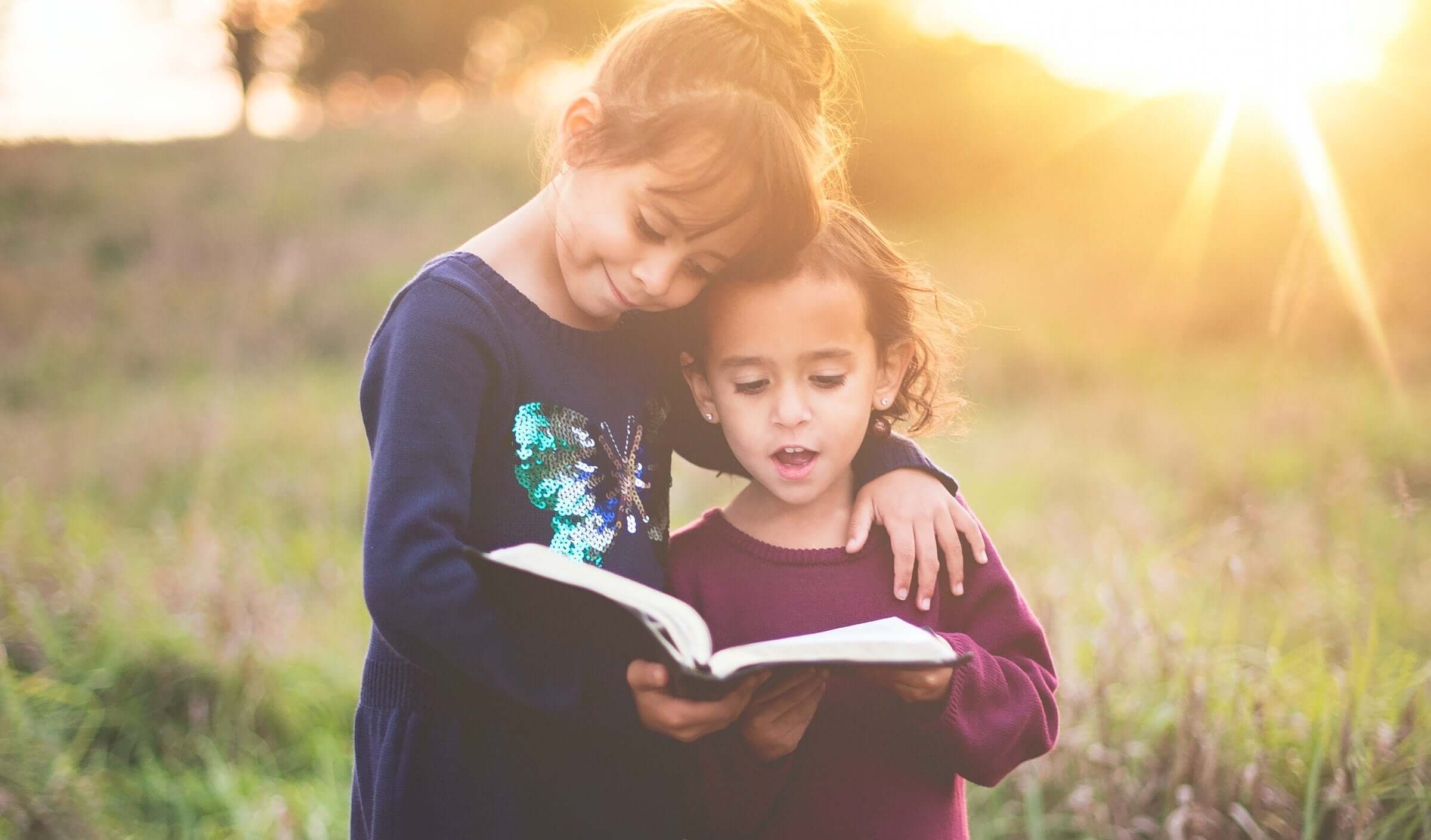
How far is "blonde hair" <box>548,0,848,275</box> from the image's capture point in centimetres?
163

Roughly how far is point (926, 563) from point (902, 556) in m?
0.04

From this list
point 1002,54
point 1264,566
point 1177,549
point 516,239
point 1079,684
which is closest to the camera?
point 516,239

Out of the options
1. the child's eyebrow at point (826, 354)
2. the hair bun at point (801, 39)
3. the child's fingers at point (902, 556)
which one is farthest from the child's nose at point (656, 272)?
the child's fingers at point (902, 556)

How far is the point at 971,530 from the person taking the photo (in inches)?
70.8

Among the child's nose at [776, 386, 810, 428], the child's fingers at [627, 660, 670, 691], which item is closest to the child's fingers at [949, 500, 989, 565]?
the child's nose at [776, 386, 810, 428]

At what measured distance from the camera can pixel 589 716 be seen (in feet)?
5.00

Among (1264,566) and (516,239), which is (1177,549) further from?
(516,239)

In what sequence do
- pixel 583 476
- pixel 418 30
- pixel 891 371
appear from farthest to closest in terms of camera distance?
pixel 418 30 < pixel 891 371 < pixel 583 476

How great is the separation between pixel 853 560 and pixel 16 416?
792 centimetres

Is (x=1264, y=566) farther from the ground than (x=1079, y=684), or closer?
farther from the ground

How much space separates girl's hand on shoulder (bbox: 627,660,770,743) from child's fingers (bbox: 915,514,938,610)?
0.38 meters

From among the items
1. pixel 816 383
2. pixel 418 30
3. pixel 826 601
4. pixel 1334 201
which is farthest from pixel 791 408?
pixel 418 30

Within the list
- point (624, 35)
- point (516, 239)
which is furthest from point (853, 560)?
point (624, 35)

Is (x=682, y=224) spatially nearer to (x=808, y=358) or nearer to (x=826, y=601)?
(x=808, y=358)
